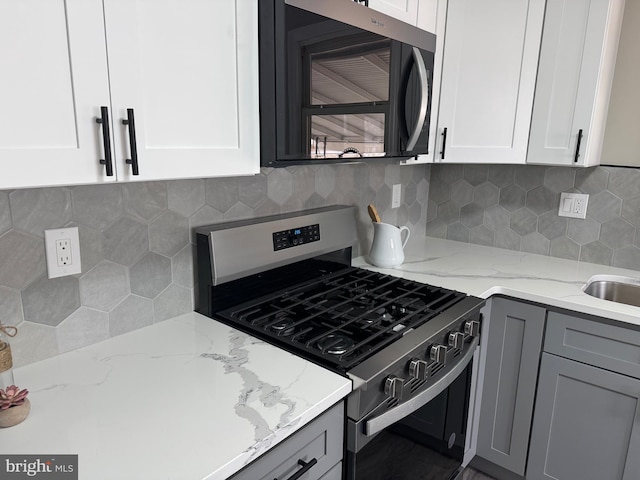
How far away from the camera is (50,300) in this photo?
1110 mm

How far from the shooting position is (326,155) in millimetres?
1217

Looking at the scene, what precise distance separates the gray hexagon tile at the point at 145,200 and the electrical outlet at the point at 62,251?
16cm

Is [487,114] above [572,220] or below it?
above

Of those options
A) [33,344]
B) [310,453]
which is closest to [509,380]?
[310,453]

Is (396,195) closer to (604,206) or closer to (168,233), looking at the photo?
(604,206)

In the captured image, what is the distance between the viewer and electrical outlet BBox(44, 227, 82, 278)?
108cm

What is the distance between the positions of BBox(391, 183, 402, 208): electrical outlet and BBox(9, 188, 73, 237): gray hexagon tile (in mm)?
1489

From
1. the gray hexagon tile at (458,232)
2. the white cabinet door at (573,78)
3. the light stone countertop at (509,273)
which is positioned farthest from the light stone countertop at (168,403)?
the gray hexagon tile at (458,232)

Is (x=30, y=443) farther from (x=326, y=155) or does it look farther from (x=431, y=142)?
(x=431, y=142)

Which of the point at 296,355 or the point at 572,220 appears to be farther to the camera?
the point at 572,220

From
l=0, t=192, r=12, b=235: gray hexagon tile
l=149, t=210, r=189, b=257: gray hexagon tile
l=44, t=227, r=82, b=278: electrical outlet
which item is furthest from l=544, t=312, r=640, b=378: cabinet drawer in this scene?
l=0, t=192, r=12, b=235: gray hexagon tile

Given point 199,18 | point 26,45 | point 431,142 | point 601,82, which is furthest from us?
point 431,142

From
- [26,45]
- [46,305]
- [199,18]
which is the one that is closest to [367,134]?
[199,18]

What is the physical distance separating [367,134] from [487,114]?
0.79 m
